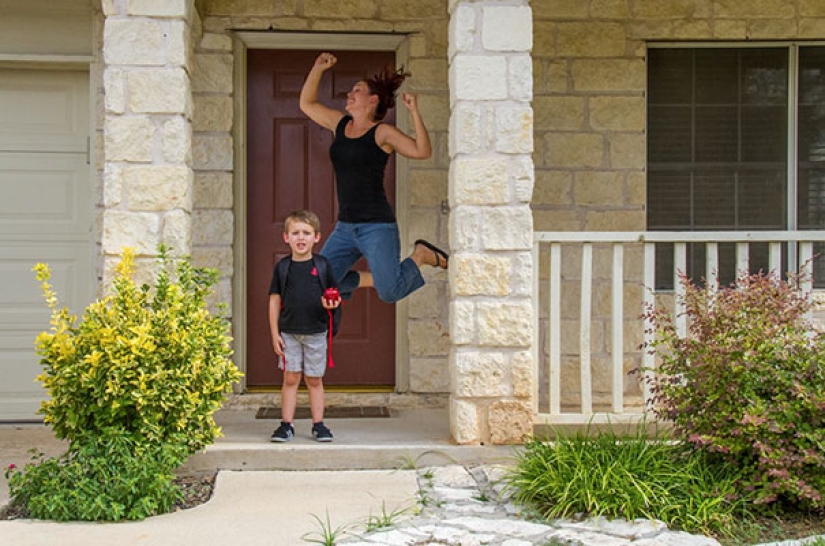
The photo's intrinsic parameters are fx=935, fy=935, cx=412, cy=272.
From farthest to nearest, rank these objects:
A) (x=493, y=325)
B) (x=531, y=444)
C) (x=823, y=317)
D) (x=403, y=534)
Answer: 1. (x=823, y=317)
2. (x=493, y=325)
3. (x=531, y=444)
4. (x=403, y=534)

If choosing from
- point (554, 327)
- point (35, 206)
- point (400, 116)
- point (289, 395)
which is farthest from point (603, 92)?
point (35, 206)

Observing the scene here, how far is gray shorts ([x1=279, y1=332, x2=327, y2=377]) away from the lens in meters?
5.11

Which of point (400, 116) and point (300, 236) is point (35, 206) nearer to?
point (300, 236)

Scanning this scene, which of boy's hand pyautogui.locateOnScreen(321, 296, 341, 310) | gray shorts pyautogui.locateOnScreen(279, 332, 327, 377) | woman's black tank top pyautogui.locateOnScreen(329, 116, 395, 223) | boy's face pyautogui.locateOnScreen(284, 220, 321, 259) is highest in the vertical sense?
woman's black tank top pyautogui.locateOnScreen(329, 116, 395, 223)

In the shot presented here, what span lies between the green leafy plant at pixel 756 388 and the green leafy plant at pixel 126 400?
2.20 metres

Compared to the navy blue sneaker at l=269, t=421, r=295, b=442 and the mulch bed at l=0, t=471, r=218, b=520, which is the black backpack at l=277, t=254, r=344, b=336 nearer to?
the navy blue sneaker at l=269, t=421, r=295, b=442

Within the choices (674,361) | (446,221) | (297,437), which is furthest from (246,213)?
(674,361)

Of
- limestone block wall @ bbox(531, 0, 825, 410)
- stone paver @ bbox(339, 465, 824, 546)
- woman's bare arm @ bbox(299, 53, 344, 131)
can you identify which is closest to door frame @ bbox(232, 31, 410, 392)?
woman's bare arm @ bbox(299, 53, 344, 131)

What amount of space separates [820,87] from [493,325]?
10.4 ft

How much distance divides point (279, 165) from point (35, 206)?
1.64 meters

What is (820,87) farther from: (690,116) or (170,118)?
(170,118)

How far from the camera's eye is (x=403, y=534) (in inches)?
155

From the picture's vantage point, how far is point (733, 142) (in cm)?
636

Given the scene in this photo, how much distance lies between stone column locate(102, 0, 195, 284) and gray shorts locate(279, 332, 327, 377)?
773mm
